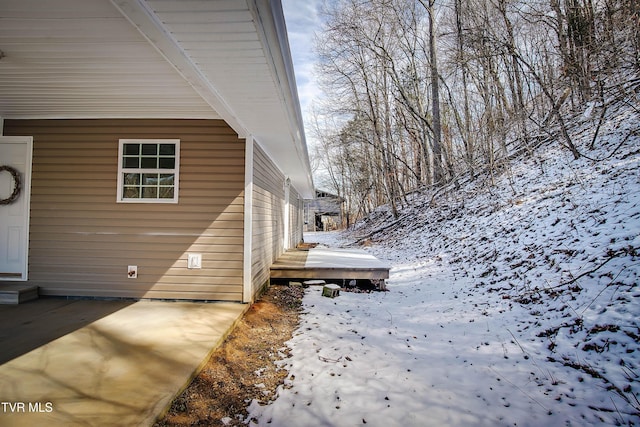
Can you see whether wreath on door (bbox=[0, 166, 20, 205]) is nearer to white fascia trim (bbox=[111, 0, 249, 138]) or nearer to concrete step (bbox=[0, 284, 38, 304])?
concrete step (bbox=[0, 284, 38, 304])

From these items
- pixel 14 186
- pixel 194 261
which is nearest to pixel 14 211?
pixel 14 186

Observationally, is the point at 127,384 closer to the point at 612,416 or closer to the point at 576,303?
the point at 612,416

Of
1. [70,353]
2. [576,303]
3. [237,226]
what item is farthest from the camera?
[237,226]

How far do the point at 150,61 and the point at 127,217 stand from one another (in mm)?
2406

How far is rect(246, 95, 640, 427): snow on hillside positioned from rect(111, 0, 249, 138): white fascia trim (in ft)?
8.56

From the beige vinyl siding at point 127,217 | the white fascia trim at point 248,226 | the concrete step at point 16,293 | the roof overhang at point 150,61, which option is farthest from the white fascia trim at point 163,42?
the concrete step at point 16,293

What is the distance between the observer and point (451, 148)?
10.6m

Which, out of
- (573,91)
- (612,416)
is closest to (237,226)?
(612,416)

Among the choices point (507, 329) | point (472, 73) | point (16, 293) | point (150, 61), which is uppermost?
point (472, 73)

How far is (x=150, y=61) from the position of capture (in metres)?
2.87

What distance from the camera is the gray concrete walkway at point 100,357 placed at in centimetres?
189

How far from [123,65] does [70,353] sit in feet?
8.48

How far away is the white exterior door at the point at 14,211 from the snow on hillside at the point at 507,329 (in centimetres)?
409

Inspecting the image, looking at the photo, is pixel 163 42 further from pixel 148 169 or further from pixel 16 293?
pixel 16 293
